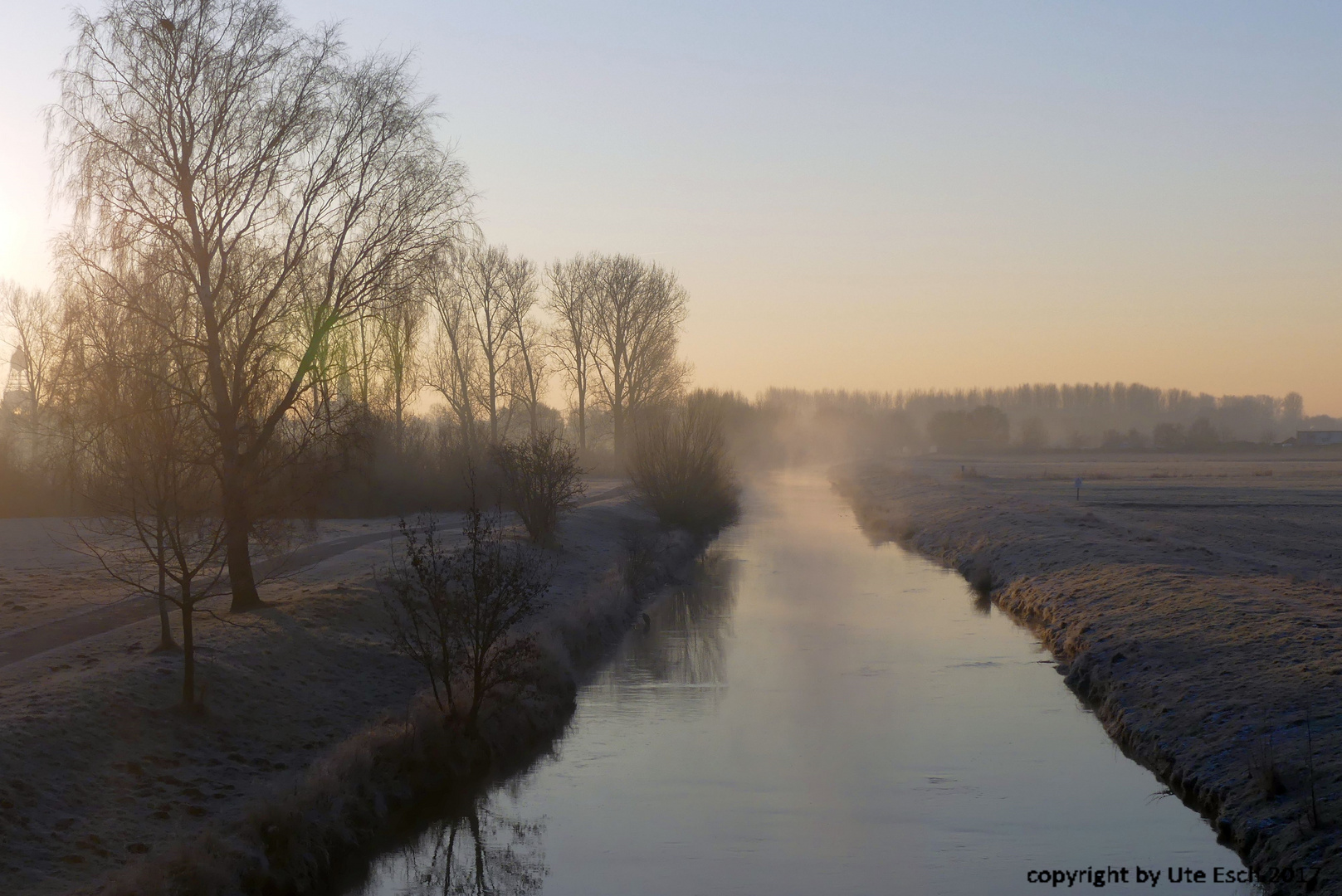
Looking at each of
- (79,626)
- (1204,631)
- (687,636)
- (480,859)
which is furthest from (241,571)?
(1204,631)

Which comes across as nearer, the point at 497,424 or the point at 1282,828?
the point at 1282,828

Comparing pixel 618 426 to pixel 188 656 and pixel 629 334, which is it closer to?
pixel 629 334

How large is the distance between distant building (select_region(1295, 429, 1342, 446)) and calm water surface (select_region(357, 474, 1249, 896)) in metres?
132

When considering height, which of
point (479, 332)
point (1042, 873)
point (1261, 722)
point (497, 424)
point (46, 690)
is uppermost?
point (479, 332)

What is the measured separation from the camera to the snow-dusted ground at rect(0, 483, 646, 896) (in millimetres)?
8586

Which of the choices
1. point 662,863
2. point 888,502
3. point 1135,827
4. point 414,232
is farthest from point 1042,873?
point 888,502

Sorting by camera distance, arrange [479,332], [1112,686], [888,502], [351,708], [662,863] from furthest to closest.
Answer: [479,332]
[888,502]
[1112,686]
[351,708]
[662,863]

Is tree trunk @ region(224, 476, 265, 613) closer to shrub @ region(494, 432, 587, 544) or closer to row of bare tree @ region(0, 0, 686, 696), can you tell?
row of bare tree @ region(0, 0, 686, 696)

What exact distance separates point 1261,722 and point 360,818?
9.44 metres

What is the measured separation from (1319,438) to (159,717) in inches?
5981

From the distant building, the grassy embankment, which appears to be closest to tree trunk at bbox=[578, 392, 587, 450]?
the grassy embankment

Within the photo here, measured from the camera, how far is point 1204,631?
49.9 feet

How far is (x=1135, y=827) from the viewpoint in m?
10.4

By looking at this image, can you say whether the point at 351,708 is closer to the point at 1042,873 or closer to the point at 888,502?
the point at 1042,873
